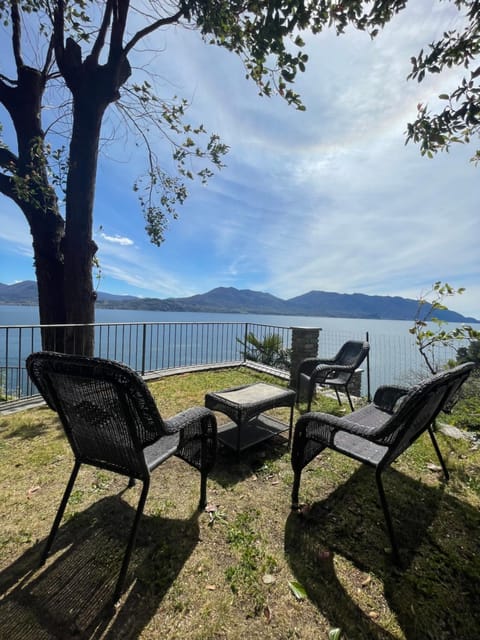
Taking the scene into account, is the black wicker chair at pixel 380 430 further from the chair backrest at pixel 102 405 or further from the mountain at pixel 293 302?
the mountain at pixel 293 302

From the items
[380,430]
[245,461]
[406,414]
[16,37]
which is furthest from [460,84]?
[16,37]

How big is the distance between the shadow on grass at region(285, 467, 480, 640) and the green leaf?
28 mm

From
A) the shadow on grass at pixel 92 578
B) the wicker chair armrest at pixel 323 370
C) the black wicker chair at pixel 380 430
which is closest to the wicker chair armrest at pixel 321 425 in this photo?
the black wicker chair at pixel 380 430

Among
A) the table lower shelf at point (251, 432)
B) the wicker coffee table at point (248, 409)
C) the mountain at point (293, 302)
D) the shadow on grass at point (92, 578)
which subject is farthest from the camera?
the mountain at point (293, 302)

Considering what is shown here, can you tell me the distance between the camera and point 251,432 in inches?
111

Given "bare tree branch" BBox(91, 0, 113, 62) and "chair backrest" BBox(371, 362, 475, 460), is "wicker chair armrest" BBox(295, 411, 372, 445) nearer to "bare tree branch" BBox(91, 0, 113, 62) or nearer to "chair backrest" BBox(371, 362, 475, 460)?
"chair backrest" BBox(371, 362, 475, 460)

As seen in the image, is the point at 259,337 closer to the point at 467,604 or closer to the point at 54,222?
the point at 54,222

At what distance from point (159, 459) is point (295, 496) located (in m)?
1.06

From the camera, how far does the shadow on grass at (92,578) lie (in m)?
1.15

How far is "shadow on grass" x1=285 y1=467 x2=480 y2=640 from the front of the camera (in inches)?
47.6

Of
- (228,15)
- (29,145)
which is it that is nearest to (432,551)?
(228,15)

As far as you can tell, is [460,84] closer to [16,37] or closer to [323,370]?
[323,370]

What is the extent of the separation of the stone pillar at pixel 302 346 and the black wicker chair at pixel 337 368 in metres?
0.51

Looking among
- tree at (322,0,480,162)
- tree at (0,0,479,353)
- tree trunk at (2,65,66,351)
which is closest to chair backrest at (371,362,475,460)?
tree at (322,0,480,162)
